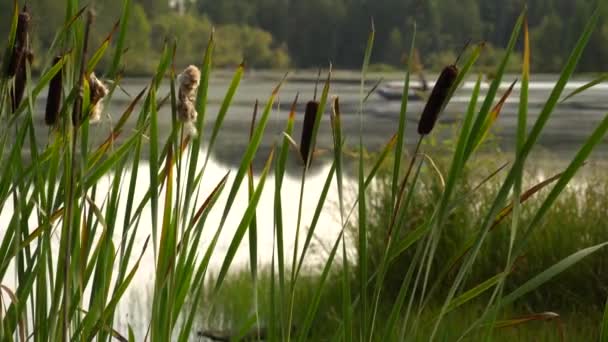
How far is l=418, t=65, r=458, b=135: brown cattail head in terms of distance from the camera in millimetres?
1081

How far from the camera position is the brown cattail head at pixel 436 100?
3.55ft

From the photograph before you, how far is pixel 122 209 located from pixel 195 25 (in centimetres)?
3693

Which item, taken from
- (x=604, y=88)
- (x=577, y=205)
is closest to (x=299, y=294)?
(x=577, y=205)

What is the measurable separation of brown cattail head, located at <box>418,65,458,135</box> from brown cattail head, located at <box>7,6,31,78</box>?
47cm

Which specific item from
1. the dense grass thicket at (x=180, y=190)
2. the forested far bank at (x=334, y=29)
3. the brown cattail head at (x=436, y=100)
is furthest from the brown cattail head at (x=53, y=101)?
the forested far bank at (x=334, y=29)

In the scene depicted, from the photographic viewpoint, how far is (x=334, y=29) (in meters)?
48.7

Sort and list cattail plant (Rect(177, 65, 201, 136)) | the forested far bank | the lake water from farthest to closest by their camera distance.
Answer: the forested far bank → the lake water → cattail plant (Rect(177, 65, 201, 136))

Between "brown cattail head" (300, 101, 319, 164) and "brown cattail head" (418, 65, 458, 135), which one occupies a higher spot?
"brown cattail head" (418, 65, 458, 135)

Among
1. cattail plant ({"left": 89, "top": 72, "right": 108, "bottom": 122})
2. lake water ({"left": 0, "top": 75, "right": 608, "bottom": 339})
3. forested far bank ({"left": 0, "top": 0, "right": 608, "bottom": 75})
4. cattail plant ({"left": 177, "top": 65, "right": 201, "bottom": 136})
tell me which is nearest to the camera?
cattail plant ({"left": 177, "top": 65, "right": 201, "bottom": 136})

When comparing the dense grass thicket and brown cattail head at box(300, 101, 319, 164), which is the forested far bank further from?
brown cattail head at box(300, 101, 319, 164)

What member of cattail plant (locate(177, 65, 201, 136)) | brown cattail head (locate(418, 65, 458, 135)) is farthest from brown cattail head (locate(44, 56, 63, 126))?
brown cattail head (locate(418, 65, 458, 135))

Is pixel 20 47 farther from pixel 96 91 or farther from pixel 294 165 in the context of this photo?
pixel 294 165

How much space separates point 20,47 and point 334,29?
1889 inches

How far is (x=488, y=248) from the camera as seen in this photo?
164 inches
